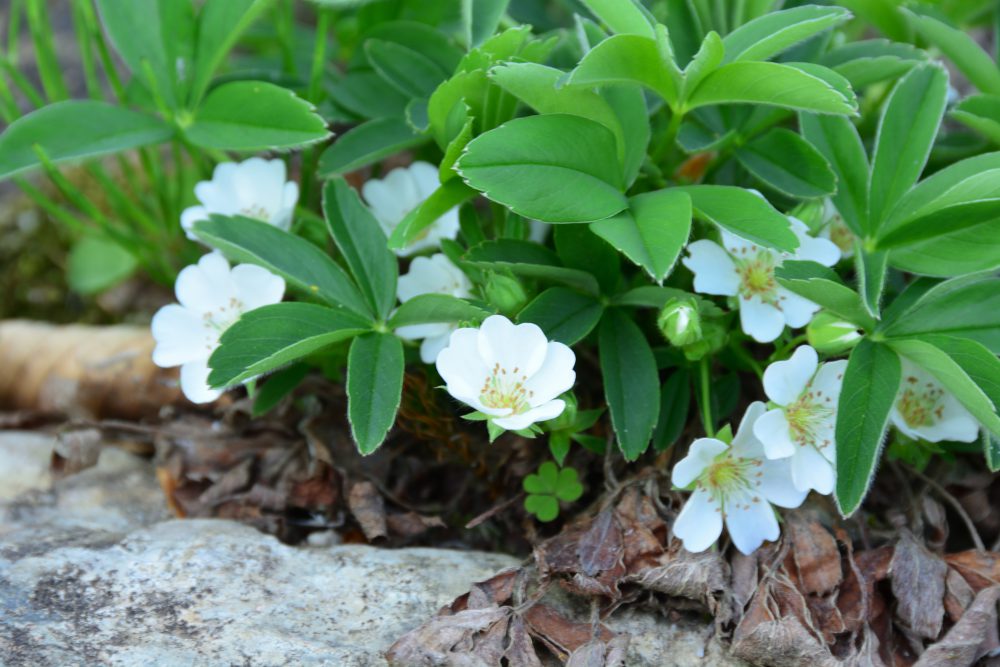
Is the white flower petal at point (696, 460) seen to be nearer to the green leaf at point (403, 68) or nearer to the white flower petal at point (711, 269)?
the white flower petal at point (711, 269)

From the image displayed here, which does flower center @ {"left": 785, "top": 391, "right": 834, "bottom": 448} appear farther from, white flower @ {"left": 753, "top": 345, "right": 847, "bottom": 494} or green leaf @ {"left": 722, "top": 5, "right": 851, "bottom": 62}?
green leaf @ {"left": 722, "top": 5, "right": 851, "bottom": 62}

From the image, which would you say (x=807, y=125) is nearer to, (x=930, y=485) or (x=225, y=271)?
(x=930, y=485)

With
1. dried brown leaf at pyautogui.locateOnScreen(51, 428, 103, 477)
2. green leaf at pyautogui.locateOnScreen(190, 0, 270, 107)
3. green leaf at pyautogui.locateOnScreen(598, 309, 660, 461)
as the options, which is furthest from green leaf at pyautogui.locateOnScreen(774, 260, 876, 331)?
dried brown leaf at pyautogui.locateOnScreen(51, 428, 103, 477)

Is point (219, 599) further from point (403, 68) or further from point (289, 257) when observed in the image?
point (403, 68)

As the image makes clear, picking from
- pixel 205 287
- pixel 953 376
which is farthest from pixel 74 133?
pixel 953 376

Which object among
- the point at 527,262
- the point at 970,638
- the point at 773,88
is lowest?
the point at 970,638


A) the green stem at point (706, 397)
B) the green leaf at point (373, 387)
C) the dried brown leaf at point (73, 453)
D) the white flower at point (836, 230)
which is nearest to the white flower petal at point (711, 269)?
the green stem at point (706, 397)
